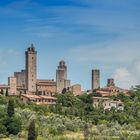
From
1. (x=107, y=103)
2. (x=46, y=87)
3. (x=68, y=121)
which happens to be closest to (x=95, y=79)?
(x=46, y=87)

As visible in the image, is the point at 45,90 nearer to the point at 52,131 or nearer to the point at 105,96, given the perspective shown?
the point at 105,96

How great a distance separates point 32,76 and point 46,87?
220 centimetres

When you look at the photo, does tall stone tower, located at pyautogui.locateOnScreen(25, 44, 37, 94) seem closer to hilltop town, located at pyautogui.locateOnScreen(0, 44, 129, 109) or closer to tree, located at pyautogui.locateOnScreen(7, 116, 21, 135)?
hilltop town, located at pyautogui.locateOnScreen(0, 44, 129, 109)

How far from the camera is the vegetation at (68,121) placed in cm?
4406

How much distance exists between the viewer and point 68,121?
165 feet

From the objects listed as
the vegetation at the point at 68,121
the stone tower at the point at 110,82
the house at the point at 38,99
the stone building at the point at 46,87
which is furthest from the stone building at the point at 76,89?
the vegetation at the point at 68,121

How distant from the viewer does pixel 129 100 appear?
230ft

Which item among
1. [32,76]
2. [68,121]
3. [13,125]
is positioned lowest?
[13,125]

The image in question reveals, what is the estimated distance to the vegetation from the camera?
145ft

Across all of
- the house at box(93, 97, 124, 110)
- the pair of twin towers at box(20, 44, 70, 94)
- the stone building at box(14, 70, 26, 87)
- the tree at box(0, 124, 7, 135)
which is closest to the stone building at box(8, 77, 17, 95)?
the pair of twin towers at box(20, 44, 70, 94)

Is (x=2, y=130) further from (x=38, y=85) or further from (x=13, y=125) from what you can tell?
(x=38, y=85)

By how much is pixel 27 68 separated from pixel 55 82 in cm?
513

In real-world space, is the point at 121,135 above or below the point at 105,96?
below

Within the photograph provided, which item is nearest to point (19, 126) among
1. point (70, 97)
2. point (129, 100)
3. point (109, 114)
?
point (109, 114)
